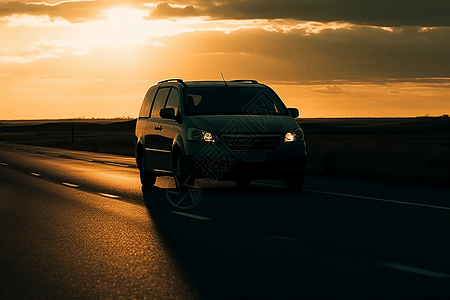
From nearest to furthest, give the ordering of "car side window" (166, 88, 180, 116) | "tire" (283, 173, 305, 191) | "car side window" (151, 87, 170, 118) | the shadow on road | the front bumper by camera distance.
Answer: the shadow on road
the front bumper
"tire" (283, 173, 305, 191)
"car side window" (166, 88, 180, 116)
"car side window" (151, 87, 170, 118)

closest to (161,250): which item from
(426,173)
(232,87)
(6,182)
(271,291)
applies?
(271,291)

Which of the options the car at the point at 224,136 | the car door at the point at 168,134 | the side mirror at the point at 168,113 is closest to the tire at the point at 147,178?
the car at the point at 224,136

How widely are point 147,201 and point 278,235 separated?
4.68m

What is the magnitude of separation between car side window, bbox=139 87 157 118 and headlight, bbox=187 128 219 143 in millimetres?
3135

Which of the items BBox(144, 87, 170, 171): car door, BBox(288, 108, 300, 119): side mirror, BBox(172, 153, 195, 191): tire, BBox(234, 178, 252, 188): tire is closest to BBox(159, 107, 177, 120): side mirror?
BBox(172, 153, 195, 191): tire

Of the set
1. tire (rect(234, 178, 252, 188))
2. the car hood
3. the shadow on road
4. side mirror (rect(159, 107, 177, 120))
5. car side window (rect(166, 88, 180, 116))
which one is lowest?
tire (rect(234, 178, 252, 188))

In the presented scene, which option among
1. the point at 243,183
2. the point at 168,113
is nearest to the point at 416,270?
the point at 168,113

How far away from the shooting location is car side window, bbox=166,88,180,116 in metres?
15.6

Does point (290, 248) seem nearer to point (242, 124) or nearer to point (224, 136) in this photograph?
point (224, 136)

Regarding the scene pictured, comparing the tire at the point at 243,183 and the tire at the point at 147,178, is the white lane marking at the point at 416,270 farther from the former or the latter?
the tire at the point at 147,178

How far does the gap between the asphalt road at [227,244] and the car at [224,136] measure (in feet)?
1.58

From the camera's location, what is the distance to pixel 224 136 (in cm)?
1412

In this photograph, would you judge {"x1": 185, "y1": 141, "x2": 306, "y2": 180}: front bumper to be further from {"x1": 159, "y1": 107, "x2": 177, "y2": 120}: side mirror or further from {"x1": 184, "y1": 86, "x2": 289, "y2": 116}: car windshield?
{"x1": 184, "y1": 86, "x2": 289, "y2": 116}: car windshield

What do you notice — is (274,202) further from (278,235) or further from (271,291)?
(271,291)
